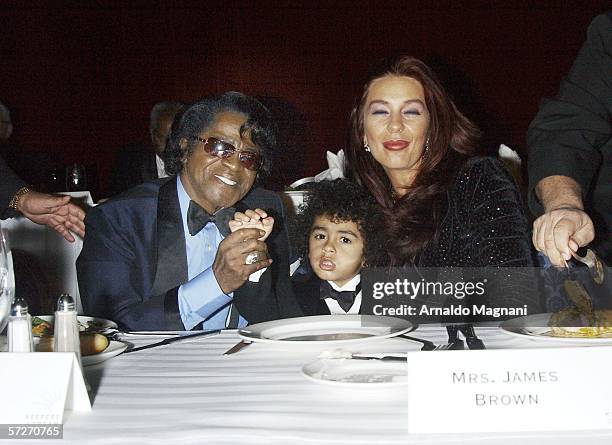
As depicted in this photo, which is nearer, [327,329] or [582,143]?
[327,329]

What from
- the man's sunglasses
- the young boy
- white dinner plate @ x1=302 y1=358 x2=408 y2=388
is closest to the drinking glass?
the man's sunglasses

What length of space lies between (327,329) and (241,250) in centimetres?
60

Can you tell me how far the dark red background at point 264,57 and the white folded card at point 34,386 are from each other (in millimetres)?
1133

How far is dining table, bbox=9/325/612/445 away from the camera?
68cm

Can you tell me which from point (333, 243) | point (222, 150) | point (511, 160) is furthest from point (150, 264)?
point (511, 160)

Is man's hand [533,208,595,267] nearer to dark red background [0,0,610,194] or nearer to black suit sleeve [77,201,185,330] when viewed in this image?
dark red background [0,0,610,194]

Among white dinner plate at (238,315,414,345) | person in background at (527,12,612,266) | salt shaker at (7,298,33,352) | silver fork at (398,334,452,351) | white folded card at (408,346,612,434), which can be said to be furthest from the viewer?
person in background at (527,12,612,266)

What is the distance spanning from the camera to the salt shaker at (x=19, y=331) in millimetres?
780

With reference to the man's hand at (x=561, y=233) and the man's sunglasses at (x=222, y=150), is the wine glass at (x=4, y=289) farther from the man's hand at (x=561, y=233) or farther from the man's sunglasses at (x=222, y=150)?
the man's sunglasses at (x=222, y=150)

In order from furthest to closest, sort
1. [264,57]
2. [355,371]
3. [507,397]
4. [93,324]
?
1. [264,57]
2. [93,324]
3. [355,371]
4. [507,397]

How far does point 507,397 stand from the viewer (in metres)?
0.68

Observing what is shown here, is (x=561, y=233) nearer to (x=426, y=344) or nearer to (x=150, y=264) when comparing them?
(x=426, y=344)

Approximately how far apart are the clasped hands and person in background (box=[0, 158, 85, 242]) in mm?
344

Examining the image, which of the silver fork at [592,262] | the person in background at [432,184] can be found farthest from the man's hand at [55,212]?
the silver fork at [592,262]
